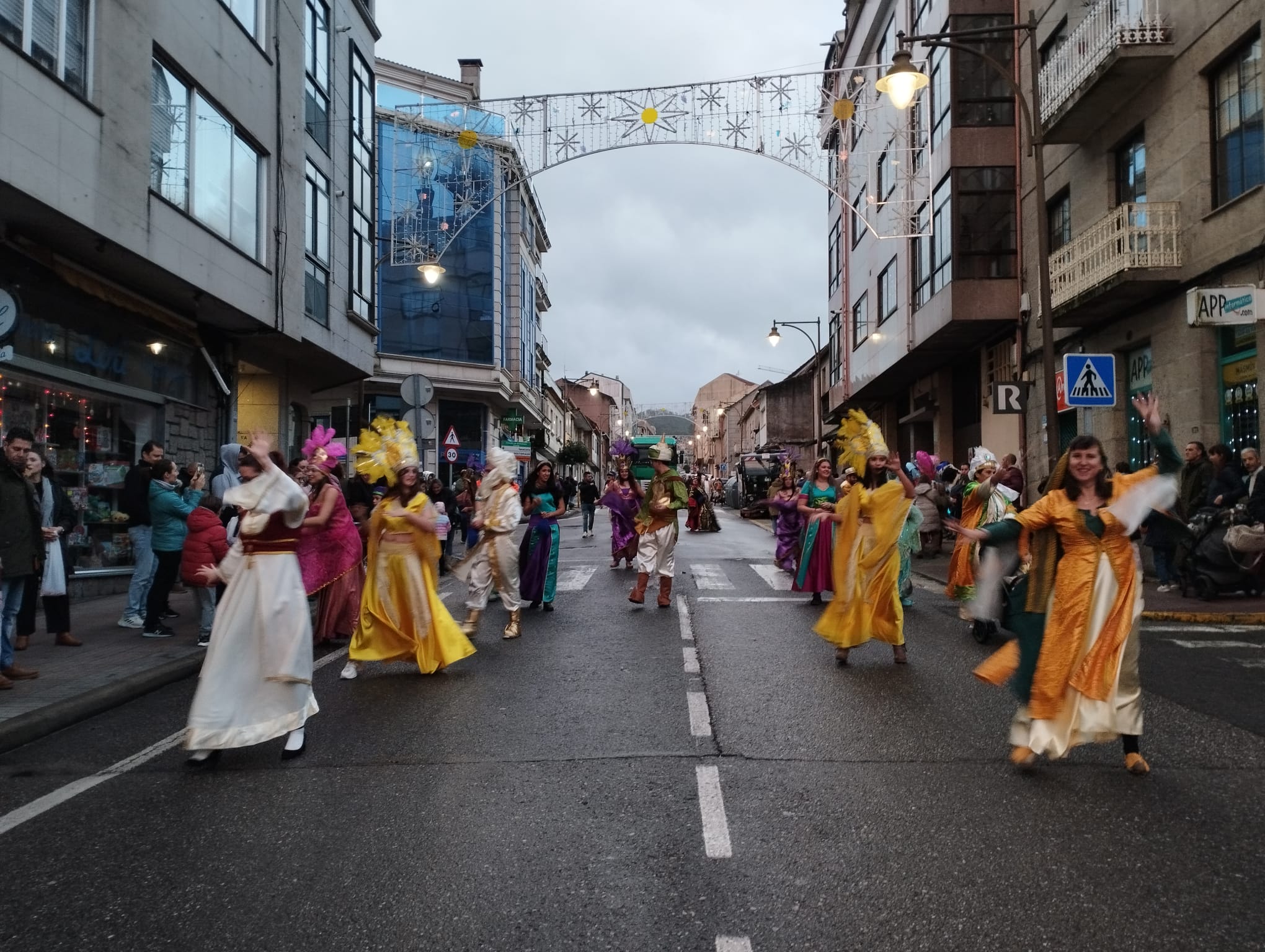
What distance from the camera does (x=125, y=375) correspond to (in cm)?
1396

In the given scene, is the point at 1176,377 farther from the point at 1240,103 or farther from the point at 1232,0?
the point at 1232,0

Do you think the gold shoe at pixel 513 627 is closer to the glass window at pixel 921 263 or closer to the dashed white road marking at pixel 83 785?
the dashed white road marking at pixel 83 785

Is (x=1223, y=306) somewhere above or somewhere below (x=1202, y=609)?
above

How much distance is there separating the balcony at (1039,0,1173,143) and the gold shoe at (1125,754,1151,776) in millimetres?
14316

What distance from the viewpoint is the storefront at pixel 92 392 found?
11.8 meters

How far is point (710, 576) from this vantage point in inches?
612

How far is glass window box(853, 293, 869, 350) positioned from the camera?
32.1 metres

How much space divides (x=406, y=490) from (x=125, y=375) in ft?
Answer: 26.5

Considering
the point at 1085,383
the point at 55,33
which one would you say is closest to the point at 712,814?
the point at 1085,383

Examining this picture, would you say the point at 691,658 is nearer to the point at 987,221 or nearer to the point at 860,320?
the point at 987,221

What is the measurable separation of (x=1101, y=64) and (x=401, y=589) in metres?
14.6

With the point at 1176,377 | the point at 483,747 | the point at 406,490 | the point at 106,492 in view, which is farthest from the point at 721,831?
the point at 1176,377

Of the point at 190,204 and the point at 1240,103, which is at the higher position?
the point at 1240,103

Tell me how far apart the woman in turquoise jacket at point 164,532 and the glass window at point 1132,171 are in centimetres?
1540
